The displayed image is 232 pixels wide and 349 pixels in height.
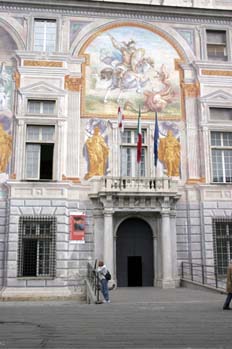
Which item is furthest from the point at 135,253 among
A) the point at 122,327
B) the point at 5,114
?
the point at 122,327

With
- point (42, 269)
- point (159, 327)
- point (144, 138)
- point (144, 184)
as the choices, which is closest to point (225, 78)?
point (144, 138)

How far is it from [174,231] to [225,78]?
8.85 m

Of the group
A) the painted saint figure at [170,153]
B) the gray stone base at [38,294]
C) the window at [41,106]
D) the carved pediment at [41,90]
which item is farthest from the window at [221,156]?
the gray stone base at [38,294]

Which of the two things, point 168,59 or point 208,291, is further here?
point 168,59

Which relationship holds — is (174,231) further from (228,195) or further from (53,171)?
(53,171)

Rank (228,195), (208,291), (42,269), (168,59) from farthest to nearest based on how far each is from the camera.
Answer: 1. (168,59)
2. (228,195)
3. (42,269)
4. (208,291)

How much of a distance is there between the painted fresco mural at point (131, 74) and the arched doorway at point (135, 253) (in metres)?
5.95

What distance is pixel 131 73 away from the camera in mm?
23469

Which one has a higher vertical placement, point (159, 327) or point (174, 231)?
point (174, 231)

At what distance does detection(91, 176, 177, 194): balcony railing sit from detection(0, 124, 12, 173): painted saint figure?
14.7ft

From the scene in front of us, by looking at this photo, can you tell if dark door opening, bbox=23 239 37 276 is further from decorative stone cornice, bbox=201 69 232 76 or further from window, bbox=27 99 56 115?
decorative stone cornice, bbox=201 69 232 76

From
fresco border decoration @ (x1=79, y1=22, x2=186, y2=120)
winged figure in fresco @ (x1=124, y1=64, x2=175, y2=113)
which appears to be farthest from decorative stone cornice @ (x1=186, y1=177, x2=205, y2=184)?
winged figure in fresco @ (x1=124, y1=64, x2=175, y2=113)

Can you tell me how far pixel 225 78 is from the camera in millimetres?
23625

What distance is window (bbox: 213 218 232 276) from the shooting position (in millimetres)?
21594
